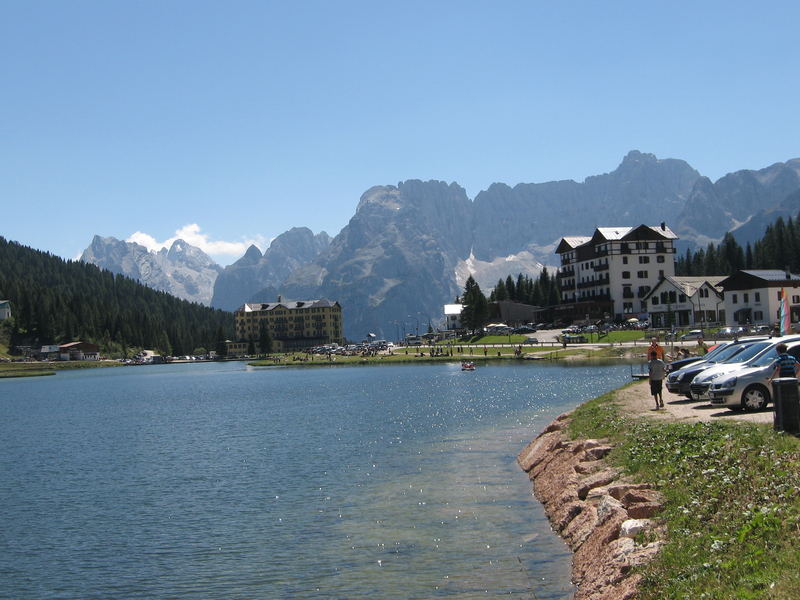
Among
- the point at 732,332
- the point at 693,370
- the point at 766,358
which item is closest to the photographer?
the point at 766,358

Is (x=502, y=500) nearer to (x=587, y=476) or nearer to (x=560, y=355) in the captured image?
(x=587, y=476)

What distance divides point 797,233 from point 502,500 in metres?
186

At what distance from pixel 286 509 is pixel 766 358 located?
62.8 feet

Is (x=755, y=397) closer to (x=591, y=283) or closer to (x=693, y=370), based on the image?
(x=693, y=370)

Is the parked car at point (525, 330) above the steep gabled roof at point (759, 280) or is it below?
below

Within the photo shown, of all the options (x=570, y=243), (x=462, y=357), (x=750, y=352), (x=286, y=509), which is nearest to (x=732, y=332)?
(x=462, y=357)

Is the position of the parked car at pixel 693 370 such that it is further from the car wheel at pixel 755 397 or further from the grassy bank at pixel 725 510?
the grassy bank at pixel 725 510

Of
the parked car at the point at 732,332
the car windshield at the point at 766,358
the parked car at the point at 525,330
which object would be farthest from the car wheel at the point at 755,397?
the parked car at the point at 525,330

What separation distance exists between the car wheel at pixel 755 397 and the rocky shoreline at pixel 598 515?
18.8 ft

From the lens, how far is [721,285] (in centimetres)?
13975

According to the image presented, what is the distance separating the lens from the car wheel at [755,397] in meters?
29.6

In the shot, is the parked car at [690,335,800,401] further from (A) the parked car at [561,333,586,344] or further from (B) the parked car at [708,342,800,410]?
(A) the parked car at [561,333,586,344]

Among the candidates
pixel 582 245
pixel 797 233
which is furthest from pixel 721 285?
pixel 797 233

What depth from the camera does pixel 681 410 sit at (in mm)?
33875
